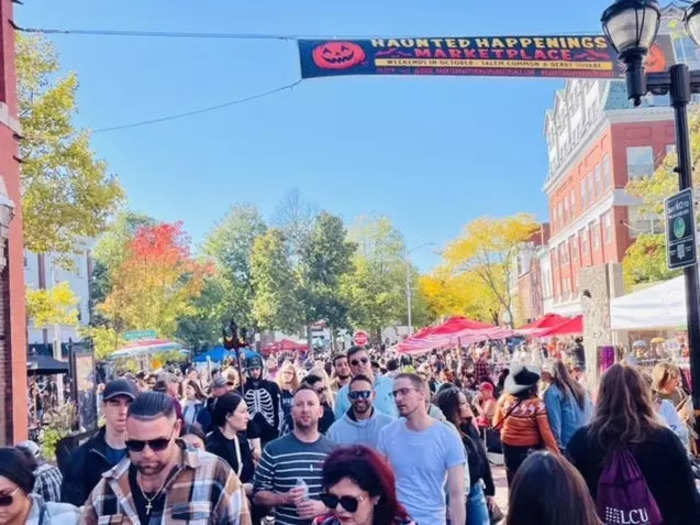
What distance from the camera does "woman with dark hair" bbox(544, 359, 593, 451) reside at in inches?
275

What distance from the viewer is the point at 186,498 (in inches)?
112

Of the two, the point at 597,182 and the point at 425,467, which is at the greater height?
the point at 597,182

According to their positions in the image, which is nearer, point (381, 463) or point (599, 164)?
point (381, 463)

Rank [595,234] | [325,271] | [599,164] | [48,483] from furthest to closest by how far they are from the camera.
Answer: [325,271] < [595,234] < [599,164] < [48,483]

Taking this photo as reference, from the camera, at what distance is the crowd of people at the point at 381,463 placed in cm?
279

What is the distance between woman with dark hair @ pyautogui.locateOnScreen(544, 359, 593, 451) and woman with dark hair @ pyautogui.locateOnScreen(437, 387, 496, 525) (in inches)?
55.7

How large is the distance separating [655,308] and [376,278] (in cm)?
4129

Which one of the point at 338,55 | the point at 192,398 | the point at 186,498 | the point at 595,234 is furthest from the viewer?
the point at 595,234

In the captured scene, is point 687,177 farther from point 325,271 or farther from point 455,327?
point 325,271

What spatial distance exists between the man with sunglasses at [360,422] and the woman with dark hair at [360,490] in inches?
98.6

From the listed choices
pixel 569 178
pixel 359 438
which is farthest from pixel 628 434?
pixel 569 178

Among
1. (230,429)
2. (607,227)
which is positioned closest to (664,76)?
(230,429)

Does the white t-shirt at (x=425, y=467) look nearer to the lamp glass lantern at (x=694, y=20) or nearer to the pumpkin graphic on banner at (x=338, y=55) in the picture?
→ the lamp glass lantern at (x=694, y=20)

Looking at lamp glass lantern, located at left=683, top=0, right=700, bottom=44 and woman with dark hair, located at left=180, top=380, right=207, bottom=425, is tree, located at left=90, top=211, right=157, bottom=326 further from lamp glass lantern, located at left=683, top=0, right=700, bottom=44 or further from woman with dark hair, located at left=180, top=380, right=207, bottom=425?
lamp glass lantern, located at left=683, top=0, right=700, bottom=44
